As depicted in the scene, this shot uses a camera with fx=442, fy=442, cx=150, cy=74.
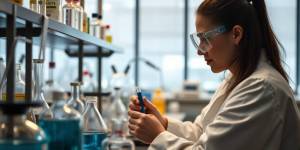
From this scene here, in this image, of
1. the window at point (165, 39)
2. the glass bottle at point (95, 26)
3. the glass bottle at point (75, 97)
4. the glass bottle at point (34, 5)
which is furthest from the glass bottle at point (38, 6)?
the window at point (165, 39)

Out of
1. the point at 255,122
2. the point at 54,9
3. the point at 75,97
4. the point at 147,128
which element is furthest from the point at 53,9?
the point at 255,122

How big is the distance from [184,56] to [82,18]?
3122 mm

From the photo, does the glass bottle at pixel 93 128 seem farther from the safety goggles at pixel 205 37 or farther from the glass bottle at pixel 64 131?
the safety goggles at pixel 205 37

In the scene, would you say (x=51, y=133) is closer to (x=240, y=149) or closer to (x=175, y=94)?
(x=240, y=149)

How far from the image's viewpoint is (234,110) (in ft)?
4.52

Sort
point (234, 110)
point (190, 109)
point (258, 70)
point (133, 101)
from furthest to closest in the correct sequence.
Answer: point (190, 109) < point (133, 101) < point (258, 70) < point (234, 110)

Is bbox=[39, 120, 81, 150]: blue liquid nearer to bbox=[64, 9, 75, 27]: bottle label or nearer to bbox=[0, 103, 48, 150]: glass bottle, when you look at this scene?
bbox=[0, 103, 48, 150]: glass bottle

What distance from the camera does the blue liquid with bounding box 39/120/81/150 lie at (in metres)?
1.05

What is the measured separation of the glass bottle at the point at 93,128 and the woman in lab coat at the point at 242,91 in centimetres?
17

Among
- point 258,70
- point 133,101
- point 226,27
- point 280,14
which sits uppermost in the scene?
point 280,14

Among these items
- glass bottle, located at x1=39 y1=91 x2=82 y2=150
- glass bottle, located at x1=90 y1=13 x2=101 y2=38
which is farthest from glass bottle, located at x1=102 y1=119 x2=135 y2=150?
glass bottle, located at x1=90 y1=13 x2=101 y2=38

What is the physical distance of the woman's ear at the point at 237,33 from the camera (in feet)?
4.98

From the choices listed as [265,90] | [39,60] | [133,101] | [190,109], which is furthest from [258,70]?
[190,109]

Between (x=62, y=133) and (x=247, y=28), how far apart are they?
781mm
